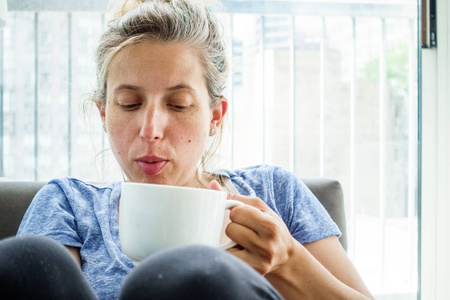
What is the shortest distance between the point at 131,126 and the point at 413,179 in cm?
174

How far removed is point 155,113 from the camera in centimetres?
98

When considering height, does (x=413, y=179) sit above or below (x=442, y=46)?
below

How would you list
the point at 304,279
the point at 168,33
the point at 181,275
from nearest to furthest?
1. the point at 181,275
2. the point at 304,279
3. the point at 168,33

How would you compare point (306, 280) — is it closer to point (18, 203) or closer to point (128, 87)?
point (128, 87)

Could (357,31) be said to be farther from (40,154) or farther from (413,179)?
(40,154)

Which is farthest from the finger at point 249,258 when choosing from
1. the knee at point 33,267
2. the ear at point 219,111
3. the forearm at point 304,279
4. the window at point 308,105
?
the window at point 308,105

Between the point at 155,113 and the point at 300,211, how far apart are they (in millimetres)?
402

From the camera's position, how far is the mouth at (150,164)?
3.15 ft

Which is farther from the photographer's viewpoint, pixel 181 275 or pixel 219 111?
pixel 219 111

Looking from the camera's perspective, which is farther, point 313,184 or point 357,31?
point 357,31

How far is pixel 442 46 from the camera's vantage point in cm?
201

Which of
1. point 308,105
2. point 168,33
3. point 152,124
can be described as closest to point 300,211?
point 152,124

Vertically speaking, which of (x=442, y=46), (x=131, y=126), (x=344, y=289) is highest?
(x=442, y=46)

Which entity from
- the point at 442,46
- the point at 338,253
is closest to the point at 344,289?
the point at 338,253
